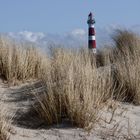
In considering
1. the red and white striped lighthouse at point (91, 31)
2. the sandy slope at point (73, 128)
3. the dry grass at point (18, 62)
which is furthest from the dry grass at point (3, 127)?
the red and white striped lighthouse at point (91, 31)

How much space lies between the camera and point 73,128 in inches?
271

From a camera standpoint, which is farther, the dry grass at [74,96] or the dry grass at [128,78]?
the dry grass at [128,78]

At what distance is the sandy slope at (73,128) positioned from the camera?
21.8 ft

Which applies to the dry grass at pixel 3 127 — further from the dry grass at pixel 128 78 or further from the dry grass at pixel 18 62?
the dry grass at pixel 18 62

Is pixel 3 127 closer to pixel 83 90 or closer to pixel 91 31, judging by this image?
pixel 83 90

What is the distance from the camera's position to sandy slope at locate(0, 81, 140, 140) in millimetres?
6656

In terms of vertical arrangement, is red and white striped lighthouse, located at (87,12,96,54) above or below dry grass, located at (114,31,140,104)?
above

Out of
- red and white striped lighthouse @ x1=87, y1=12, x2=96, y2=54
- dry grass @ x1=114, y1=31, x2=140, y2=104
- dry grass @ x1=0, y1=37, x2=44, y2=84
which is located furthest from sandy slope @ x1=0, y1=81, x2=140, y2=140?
red and white striped lighthouse @ x1=87, y1=12, x2=96, y2=54

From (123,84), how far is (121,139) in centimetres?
200

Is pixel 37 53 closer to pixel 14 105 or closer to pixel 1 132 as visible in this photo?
pixel 14 105

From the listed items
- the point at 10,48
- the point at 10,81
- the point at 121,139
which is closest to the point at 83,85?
the point at 121,139

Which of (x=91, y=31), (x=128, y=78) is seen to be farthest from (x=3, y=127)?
(x=91, y=31)

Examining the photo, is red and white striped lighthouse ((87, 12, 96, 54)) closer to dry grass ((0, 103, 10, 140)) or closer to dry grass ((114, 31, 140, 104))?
dry grass ((114, 31, 140, 104))

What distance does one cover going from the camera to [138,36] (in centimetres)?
1344
